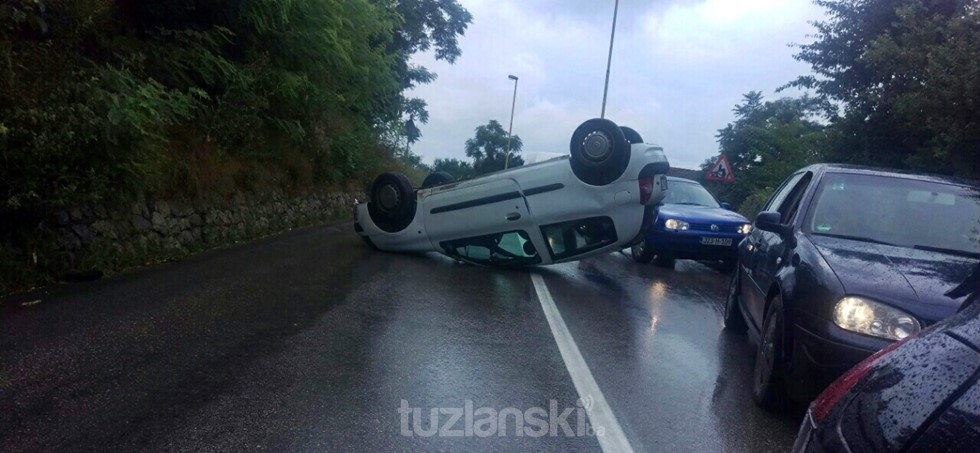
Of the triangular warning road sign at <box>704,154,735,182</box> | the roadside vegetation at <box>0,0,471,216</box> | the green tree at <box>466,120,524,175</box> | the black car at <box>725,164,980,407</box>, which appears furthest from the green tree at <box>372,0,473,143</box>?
the green tree at <box>466,120,524,175</box>

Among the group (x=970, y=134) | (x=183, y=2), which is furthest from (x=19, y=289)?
(x=970, y=134)

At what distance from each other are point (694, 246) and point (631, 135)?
2474 mm

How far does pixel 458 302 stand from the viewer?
8.90 metres

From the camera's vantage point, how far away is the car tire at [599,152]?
10.8m

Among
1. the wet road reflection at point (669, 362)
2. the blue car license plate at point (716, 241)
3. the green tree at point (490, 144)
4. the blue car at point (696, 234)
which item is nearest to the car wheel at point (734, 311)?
the wet road reflection at point (669, 362)

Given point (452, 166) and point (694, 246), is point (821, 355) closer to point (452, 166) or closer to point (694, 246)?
point (694, 246)

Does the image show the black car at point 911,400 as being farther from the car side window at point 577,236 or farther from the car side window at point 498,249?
the car side window at point 498,249

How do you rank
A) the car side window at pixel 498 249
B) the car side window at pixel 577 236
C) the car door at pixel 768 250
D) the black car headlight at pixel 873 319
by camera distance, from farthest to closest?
the car side window at pixel 498 249 → the car side window at pixel 577 236 → the car door at pixel 768 250 → the black car headlight at pixel 873 319

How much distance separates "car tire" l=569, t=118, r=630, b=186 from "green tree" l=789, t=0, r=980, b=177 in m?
3.76

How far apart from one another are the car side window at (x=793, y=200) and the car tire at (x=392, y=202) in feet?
23.2

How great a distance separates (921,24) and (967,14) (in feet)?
6.46

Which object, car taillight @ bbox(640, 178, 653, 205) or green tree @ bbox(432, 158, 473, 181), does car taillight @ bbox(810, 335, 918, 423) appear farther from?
green tree @ bbox(432, 158, 473, 181)

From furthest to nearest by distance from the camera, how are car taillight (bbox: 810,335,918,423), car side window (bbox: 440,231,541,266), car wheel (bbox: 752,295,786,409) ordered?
car side window (bbox: 440,231,541,266) < car wheel (bbox: 752,295,786,409) < car taillight (bbox: 810,335,918,423)

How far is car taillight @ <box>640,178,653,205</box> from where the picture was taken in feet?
35.2
